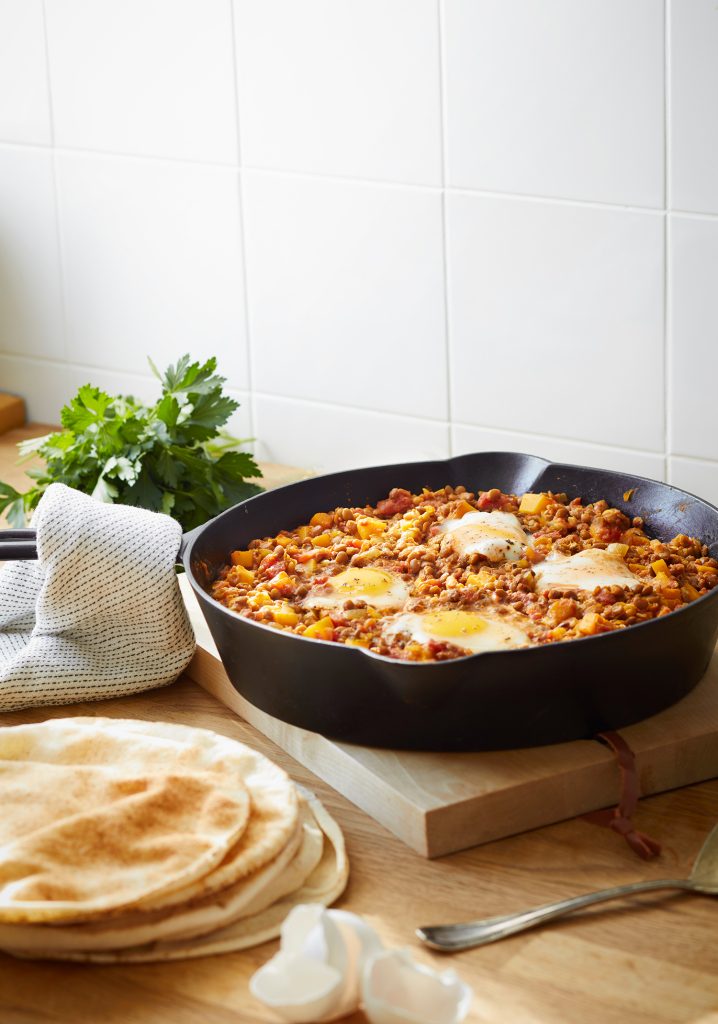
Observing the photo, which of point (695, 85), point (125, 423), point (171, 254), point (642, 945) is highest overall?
point (695, 85)

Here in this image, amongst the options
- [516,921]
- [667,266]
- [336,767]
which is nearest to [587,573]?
[336,767]

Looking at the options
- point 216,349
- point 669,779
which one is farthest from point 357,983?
point 216,349

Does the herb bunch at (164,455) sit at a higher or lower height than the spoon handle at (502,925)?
higher

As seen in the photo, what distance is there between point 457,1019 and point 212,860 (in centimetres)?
24

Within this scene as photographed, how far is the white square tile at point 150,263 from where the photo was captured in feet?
7.64

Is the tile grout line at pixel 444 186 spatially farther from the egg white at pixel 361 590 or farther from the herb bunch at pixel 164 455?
the egg white at pixel 361 590

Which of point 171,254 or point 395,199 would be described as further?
point 171,254

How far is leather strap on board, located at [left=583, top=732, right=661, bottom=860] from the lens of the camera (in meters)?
1.22

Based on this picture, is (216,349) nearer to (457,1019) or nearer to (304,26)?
(304,26)

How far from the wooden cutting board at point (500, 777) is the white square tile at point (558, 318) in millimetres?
666

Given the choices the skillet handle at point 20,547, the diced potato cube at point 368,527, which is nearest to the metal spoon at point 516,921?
the diced potato cube at point 368,527

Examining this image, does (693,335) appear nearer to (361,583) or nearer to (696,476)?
(696,476)

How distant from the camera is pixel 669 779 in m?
1.33

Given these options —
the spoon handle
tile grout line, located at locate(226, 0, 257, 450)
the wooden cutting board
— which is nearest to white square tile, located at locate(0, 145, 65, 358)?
tile grout line, located at locate(226, 0, 257, 450)
